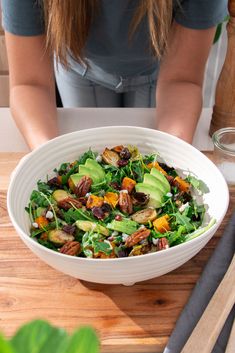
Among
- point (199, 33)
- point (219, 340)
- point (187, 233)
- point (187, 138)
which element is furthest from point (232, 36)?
point (219, 340)

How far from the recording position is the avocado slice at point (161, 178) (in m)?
0.65

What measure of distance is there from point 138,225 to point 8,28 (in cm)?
54

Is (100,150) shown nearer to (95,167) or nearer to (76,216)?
(95,167)

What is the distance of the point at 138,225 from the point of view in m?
0.59

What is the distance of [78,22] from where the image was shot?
2.83ft

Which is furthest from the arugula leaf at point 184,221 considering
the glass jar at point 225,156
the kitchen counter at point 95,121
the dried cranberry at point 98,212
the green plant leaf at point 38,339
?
the green plant leaf at point 38,339

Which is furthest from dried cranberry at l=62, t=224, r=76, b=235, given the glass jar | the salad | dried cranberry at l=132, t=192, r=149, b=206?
the glass jar

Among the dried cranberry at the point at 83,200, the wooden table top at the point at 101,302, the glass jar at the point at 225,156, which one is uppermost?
the dried cranberry at the point at 83,200

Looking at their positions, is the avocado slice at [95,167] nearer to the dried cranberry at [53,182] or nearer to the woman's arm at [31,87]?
the dried cranberry at [53,182]

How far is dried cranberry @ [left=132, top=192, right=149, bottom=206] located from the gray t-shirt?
46 centimetres

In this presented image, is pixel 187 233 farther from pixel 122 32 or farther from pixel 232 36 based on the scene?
pixel 122 32

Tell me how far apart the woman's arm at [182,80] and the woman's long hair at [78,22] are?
1.7 inches

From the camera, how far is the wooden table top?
0.55 meters

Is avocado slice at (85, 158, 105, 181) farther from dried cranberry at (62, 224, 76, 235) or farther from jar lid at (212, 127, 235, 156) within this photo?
jar lid at (212, 127, 235, 156)
